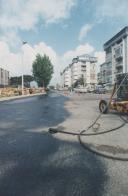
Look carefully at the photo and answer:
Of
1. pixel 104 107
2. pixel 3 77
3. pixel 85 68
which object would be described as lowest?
pixel 104 107

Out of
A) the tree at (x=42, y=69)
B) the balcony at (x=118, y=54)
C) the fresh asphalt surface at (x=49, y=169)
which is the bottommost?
the fresh asphalt surface at (x=49, y=169)

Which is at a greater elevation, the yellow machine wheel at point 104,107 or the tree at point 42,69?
the tree at point 42,69

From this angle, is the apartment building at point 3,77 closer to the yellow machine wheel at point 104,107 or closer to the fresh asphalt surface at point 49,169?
the yellow machine wheel at point 104,107

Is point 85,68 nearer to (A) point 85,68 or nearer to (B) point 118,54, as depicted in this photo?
(A) point 85,68

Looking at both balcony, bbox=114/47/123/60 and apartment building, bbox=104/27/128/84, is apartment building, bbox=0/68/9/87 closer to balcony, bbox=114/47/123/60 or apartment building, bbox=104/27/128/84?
apartment building, bbox=104/27/128/84

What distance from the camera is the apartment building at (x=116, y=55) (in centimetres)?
9425

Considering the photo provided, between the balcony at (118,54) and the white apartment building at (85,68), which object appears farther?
the white apartment building at (85,68)

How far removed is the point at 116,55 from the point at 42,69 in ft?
105

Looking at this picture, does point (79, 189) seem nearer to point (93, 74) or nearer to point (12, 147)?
point (12, 147)

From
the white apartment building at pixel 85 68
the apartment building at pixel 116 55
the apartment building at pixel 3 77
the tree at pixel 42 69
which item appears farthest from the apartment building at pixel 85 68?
the tree at pixel 42 69

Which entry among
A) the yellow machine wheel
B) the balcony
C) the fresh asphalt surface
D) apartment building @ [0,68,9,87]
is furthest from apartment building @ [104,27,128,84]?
the fresh asphalt surface

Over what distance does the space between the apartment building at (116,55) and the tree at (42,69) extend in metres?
23.1

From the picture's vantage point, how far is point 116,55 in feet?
331

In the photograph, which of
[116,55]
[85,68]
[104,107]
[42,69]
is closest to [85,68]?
[85,68]
